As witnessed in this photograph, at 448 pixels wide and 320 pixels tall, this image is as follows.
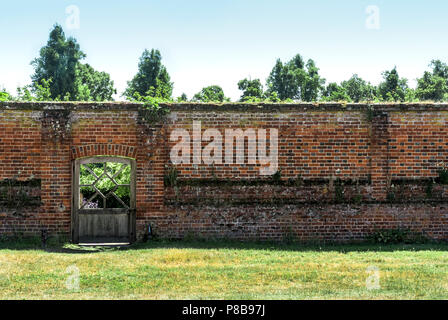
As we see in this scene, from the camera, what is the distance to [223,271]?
25.3ft

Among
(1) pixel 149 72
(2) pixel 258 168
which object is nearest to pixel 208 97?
(2) pixel 258 168

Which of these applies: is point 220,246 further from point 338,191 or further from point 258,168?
point 338,191

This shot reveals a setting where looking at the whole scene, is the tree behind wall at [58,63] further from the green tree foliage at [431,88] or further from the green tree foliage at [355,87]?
the green tree foliage at [431,88]

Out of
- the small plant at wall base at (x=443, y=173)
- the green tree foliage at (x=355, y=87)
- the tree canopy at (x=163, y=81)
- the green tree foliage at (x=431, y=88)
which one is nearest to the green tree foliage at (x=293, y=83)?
the tree canopy at (x=163, y=81)

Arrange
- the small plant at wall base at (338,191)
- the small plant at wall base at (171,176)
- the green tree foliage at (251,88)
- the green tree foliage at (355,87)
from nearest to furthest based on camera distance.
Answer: the small plant at wall base at (171,176)
the small plant at wall base at (338,191)
the green tree foliage at (251,88)
the green tree foliage at (355,87)

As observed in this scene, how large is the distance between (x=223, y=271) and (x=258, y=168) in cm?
333

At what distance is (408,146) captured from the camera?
419 inches

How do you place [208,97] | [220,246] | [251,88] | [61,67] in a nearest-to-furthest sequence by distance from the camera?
[220,246], [208,97], [61,67], [251,88]

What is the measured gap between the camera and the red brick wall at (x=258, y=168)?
1035cm

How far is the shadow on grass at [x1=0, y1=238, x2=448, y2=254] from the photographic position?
9.63m

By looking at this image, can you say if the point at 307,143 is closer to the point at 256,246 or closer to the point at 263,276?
the point at 256,246

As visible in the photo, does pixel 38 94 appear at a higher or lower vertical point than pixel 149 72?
lower

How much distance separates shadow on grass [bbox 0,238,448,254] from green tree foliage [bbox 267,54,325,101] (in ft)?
135

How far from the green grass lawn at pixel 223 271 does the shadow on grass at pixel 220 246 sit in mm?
20
